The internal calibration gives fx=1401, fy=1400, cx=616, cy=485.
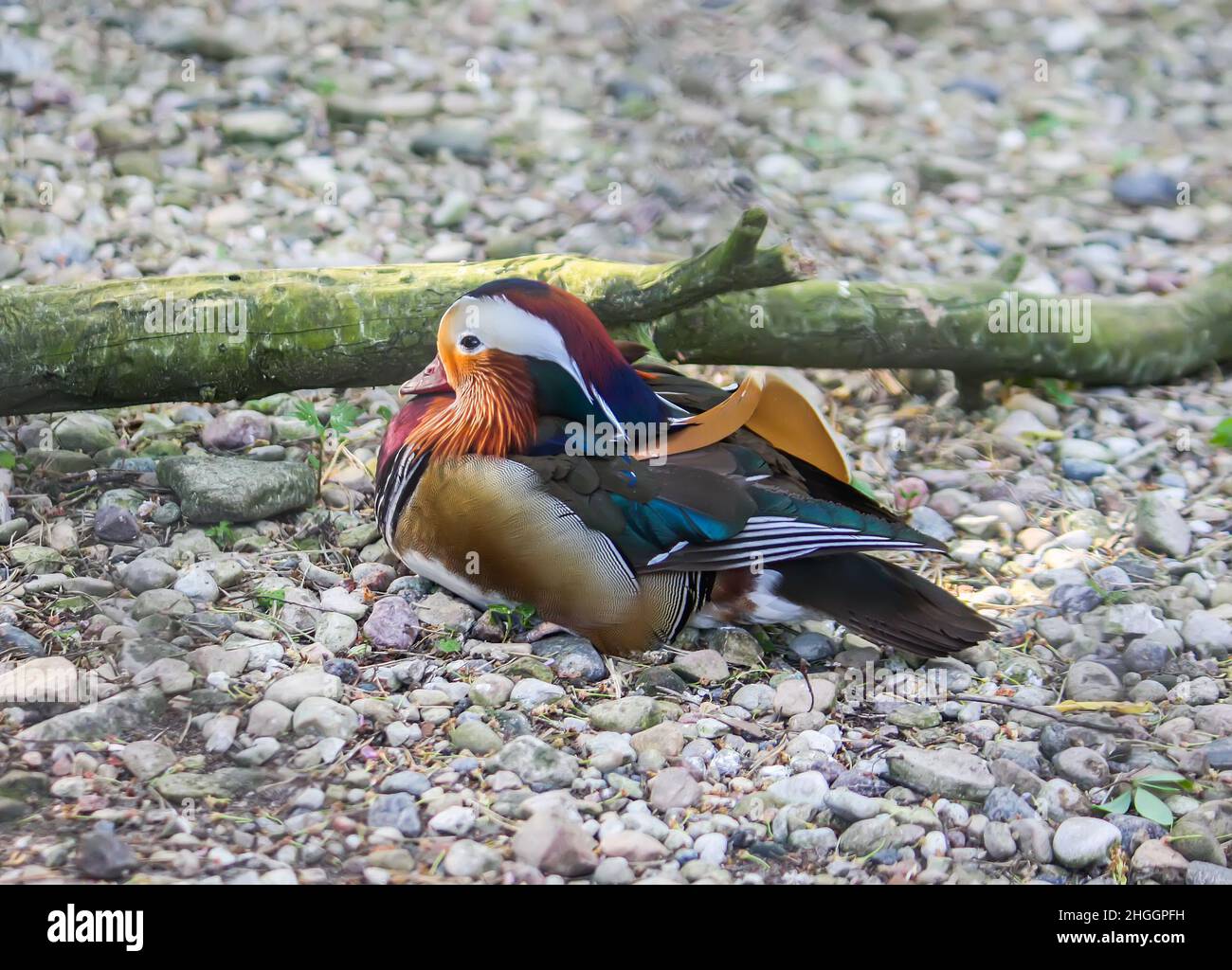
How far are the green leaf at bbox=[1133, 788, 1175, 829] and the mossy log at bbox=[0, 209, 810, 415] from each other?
158 centimetres

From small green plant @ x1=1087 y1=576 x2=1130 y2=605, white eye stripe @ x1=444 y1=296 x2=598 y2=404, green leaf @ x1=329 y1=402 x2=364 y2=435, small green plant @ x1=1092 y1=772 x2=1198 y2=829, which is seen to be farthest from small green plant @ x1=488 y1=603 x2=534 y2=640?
small green plant @ x1=1087 y1=576 x2=1130 y2=605

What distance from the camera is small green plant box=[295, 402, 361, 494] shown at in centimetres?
398

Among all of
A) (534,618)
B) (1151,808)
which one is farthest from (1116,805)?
(534,618)

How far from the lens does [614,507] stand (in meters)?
3.22

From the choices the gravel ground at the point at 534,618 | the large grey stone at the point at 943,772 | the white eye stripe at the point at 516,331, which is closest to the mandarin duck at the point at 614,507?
the white eye stripe at the point at 516,331

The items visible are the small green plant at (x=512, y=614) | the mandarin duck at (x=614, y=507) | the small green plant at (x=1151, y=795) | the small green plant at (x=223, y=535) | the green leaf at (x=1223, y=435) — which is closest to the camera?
the small green plant at (x=1151, y=795)

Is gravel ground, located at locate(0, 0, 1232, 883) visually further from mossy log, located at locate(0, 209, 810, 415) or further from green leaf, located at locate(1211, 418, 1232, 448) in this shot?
mossy log, located at locate(0, 209, 810, 415)

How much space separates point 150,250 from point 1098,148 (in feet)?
14.3

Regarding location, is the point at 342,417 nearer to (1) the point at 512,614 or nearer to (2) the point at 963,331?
(1) the point at 512,614

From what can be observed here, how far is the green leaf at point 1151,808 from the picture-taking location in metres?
2.85

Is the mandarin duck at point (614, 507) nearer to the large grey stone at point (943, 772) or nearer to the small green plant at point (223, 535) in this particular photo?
the large grey stone at point (943, 772)

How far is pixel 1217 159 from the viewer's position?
262 inches

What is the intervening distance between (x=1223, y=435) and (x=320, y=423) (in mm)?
2875

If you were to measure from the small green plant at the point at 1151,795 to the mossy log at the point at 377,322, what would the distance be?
5.10 feet
